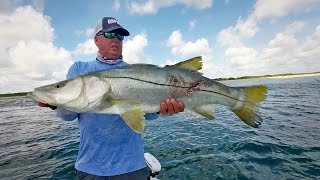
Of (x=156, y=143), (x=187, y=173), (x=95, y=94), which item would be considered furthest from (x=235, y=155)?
(x=95, y=94)

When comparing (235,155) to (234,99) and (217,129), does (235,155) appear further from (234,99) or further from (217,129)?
(234,99)

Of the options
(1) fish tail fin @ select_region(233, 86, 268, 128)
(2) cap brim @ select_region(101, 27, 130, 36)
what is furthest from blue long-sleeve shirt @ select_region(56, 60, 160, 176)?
(1) fish tail fin @ select_region(233, 86, 268, 128)

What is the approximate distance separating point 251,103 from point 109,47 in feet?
8.45

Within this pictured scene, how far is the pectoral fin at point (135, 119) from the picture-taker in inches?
166

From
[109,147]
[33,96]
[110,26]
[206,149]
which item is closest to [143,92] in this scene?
[109,147]

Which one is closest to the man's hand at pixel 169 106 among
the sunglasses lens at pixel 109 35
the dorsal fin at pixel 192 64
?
the dorsal fin at pixel 192 64

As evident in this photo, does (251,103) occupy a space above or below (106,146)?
above

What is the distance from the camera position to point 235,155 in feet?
39.5

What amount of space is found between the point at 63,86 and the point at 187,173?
7.04 meters

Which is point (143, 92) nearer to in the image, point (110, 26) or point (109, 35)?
point (109, 35)

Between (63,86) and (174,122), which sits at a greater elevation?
(63,86)

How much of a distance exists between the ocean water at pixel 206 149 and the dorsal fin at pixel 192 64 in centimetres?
592

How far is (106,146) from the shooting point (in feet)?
15.3

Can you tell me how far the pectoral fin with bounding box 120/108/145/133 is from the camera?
421 cm
